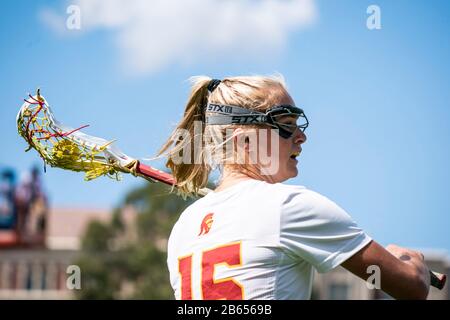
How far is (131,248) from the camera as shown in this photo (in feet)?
274

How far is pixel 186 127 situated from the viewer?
212 inches

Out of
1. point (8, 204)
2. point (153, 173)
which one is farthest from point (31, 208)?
point (153, 173)

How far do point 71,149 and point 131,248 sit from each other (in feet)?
255

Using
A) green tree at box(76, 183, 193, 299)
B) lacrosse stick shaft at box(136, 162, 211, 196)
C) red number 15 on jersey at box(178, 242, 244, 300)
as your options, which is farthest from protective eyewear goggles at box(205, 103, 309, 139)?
green tree at box(76, 183, 193, 299)

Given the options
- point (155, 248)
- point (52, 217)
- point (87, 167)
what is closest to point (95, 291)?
point (155, 248)

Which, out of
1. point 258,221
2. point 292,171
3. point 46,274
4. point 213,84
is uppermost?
point 213,84

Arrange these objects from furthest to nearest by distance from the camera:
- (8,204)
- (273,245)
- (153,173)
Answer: (8,204) → (153,173) → (273,245)

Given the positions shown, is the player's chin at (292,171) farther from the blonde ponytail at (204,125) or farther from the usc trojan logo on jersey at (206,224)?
the usc trojan logo on jersey at (206,224)

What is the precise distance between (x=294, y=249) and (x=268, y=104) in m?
0.85

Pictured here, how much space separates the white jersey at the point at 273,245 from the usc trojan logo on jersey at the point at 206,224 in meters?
0.05

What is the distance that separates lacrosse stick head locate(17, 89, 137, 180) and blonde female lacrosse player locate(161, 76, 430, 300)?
1299 millimetres

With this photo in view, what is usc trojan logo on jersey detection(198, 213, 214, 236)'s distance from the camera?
482 centimetres

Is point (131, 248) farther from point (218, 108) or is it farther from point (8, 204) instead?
point (218, 108)

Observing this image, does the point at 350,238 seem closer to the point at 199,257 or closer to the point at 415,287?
the point at 415,287
